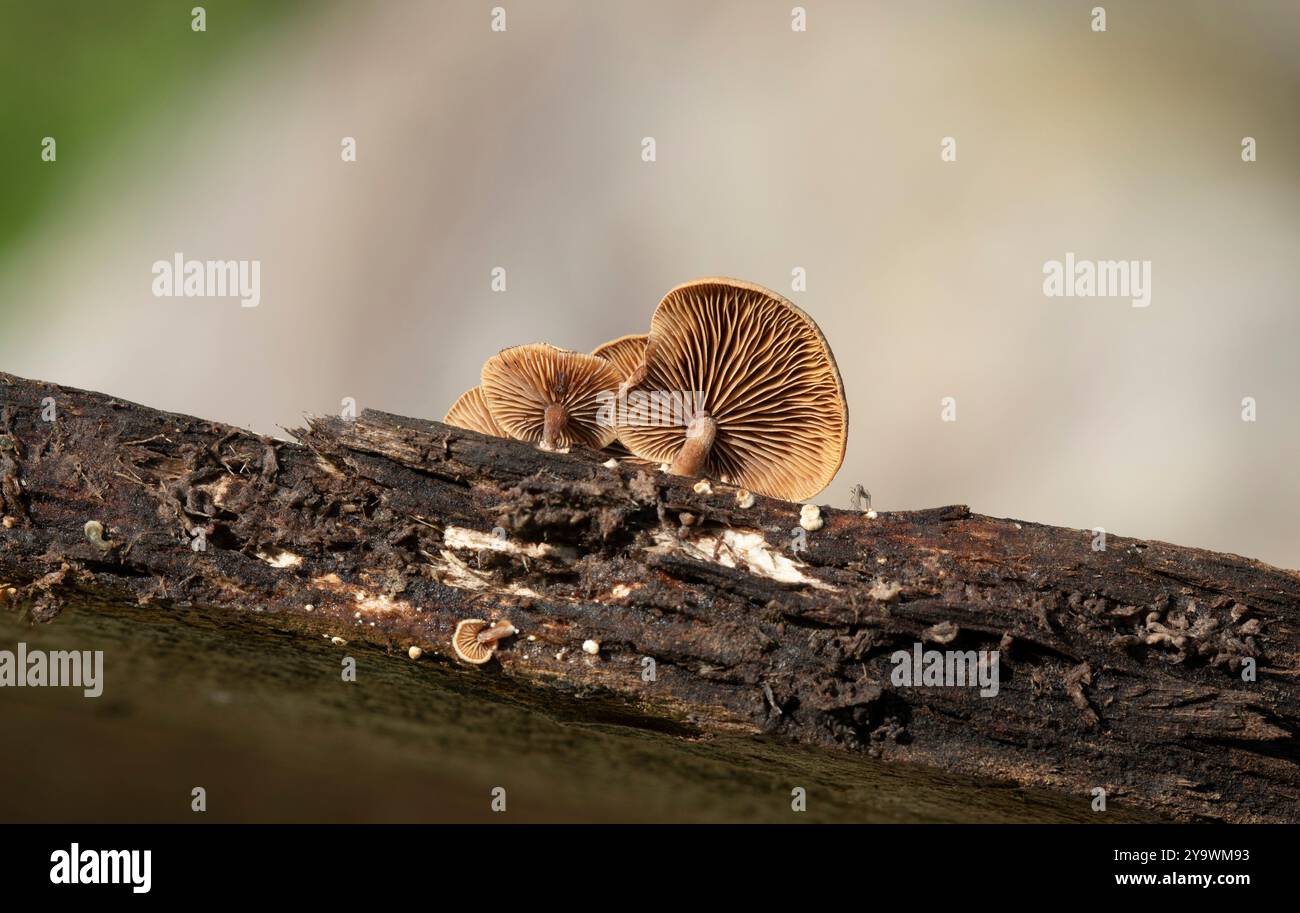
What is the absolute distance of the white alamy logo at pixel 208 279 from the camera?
16.3 ft

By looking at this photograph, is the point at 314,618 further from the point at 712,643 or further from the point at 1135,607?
the point at 1135,607

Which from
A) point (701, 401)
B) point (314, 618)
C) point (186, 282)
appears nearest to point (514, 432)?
point (701, 401)

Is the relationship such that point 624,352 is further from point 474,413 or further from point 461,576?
point 461,576

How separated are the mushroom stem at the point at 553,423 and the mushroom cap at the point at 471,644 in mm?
964

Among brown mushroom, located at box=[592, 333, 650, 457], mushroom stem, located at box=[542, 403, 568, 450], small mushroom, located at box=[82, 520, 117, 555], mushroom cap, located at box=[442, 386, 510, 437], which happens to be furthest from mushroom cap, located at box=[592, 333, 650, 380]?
small mushroom, located at box=[82, 520, 117, 555]

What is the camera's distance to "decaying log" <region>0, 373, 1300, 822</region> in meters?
2.03

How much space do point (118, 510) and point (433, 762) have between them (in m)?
1.67

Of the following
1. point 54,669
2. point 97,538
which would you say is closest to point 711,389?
point 97,538

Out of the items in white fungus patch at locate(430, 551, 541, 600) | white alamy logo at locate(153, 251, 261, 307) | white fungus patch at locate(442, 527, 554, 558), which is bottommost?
white fungus patch at locate(430, 551, 541, 600)

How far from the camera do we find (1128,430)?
4.29 meters

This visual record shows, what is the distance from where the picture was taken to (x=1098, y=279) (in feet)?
14.5

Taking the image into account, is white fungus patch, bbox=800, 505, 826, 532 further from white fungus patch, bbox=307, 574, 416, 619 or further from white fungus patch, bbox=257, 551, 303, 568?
white fungus patch, bbox=257, 551, 303, 568

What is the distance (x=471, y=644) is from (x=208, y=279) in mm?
4136

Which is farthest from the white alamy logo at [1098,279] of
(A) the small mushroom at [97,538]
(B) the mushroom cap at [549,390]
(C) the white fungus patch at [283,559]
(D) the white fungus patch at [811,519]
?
(A) the small mushroom at [97,538]
